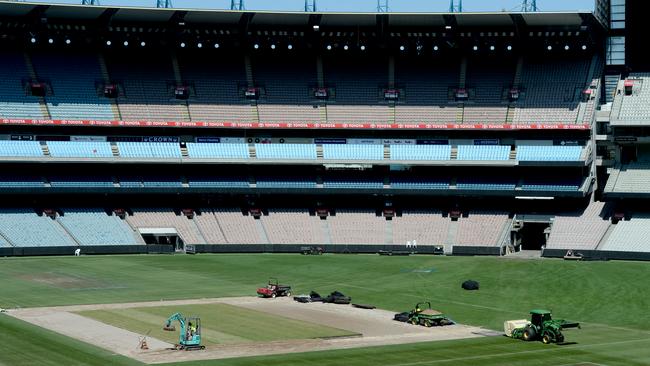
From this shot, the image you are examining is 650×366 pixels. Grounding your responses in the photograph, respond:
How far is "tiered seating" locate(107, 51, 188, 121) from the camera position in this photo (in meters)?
94.5

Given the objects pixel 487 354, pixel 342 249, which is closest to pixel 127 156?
pixel 342 249

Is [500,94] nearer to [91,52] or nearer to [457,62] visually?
[457,62]

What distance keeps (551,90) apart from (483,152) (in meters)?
10.1

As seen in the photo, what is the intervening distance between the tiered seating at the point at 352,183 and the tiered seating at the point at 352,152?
2.28 metres

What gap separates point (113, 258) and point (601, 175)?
47459 mm

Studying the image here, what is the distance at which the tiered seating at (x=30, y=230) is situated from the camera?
8431 cm

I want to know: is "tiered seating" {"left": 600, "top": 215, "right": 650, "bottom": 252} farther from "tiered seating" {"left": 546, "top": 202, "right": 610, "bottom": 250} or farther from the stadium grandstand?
the stadium grandstand

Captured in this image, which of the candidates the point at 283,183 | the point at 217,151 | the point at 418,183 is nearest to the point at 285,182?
the point at 283,183

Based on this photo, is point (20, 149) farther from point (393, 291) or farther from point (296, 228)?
point (393, 291)

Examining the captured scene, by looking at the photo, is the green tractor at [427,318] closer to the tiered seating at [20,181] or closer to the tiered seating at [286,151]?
the tiered seating at [286,151]

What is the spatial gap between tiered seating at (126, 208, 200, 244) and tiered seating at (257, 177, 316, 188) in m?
8.12

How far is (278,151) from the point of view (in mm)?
93688

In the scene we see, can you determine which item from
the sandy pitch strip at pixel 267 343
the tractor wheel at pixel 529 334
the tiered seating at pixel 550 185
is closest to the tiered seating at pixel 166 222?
the sandy pitch strip at pixel 267 343

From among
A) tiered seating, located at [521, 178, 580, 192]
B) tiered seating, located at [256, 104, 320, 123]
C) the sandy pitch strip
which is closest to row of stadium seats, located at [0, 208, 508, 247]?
tiered seating, located at [521, 178, 580, 192]
